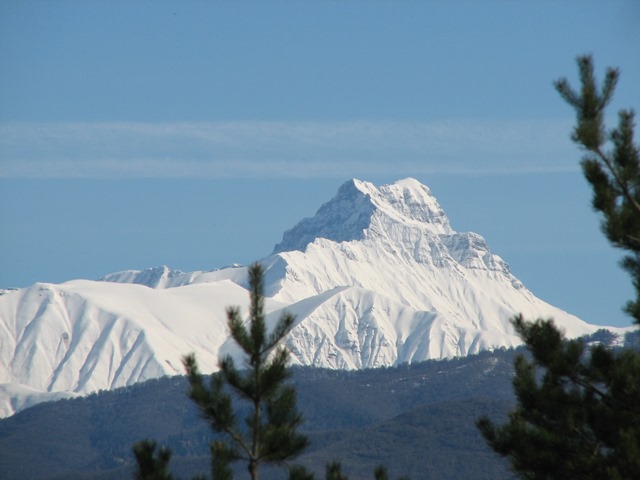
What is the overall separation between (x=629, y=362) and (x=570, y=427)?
286 centimetres

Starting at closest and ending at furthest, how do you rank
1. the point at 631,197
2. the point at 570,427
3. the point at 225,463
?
1. the point at 225,463
2. the point at 631,197
3. the point at 570,427

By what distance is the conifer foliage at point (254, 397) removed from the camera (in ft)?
119

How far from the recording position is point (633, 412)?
41.1 metres

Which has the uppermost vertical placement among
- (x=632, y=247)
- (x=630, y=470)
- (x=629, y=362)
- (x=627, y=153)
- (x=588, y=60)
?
(x=588, y=60)

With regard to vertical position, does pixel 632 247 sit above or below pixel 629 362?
above

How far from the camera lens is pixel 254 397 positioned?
3684cm

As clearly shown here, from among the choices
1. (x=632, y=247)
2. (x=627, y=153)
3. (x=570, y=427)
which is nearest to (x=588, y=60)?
(x=627, y=153)

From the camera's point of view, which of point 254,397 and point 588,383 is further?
point 588,383

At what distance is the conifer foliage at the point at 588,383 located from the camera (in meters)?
38.7

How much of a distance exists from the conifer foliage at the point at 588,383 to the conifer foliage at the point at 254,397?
8.43 metres

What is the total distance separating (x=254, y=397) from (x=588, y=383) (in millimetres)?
11232

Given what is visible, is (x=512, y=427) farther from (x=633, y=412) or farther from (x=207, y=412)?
(x=207, y=412)

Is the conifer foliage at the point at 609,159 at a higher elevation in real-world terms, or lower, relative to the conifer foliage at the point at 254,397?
higher

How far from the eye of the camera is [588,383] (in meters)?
42.1
